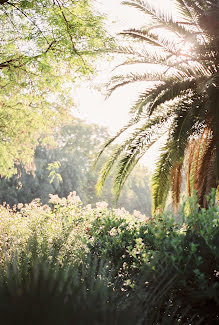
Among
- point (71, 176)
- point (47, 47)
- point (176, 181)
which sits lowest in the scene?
point (176, 181)

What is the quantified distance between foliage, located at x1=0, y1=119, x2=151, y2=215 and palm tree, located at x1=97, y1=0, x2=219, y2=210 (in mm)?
13026

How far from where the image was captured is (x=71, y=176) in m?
34.2

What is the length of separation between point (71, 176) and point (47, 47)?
23.4 metres

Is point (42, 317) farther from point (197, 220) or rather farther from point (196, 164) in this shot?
point (196, 164)

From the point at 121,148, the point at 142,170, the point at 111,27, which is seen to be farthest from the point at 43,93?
the point at 142,170

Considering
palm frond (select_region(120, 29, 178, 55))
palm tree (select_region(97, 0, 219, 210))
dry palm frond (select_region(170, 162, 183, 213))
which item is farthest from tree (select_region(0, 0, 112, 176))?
dry palm frond (select_region(170, 162, 183, 213))

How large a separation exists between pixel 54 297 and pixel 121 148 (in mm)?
7902

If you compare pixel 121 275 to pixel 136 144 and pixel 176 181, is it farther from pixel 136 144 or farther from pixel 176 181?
pixel 176 181

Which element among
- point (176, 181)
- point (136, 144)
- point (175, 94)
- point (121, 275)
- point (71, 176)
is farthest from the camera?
point (71, 176)

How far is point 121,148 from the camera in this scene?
971cm

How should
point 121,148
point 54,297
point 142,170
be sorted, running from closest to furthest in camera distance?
point 54,297 → point 121,148 → point 142,170

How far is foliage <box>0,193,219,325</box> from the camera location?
195 cm

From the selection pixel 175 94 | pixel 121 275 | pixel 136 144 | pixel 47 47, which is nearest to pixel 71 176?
pixel 47 47

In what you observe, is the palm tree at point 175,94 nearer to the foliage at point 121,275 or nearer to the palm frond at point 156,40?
the palm frond at point 156,40
